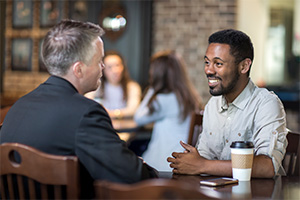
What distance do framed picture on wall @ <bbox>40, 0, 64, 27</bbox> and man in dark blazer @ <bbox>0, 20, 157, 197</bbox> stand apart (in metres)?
4.76

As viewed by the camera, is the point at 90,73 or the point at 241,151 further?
the point at 90,73

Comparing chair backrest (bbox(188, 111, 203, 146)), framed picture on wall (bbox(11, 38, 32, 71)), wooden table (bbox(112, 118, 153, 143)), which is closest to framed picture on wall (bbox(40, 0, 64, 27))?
framed picture on wall (bbox(11, 38, 32, 71))

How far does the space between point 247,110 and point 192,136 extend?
2.80 ft

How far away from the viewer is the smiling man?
1.82 metres

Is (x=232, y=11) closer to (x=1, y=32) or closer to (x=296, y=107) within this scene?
(x=296, y=107)

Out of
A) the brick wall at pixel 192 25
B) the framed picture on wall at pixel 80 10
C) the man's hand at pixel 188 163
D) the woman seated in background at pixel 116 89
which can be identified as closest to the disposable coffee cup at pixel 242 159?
the man's hand at pixel 188 163

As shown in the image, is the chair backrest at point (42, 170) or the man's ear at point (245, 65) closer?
the chair backrest at point (42, 170)

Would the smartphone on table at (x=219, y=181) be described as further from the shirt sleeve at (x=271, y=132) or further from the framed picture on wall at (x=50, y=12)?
the framed picture on wall at (x=50, y=12)

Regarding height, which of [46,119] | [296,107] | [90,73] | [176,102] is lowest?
[296,107]

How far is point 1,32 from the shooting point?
262 inches

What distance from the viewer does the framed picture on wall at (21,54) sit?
6.57m

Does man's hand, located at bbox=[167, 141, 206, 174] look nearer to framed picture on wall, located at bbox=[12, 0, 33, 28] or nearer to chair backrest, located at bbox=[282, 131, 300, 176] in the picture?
chair backrest, located at bbox=[282, 131, 300, 176]

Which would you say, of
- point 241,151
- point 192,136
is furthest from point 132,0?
point 241,151

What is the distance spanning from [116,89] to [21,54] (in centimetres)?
226
